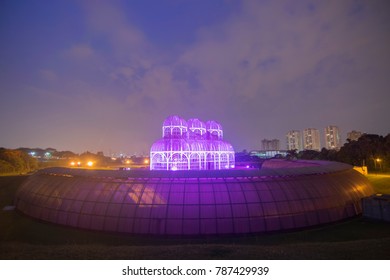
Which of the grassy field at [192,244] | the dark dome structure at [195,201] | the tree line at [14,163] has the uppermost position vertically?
the tree line at [14,163]

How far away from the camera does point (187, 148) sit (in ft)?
181

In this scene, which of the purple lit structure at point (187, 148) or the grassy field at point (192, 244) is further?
the purple lit structure at point (187, 148)

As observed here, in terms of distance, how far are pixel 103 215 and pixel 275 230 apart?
2199 centimetres

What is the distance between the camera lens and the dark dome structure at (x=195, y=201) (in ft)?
101

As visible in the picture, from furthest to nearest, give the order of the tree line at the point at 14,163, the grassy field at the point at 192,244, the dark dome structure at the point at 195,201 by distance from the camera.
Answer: the tree line at the point at 14,163 → the dark dome structure at the point at 195,201 → the grassy field at the point at 192,244

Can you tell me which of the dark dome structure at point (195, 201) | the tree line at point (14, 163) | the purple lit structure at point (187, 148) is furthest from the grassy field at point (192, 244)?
the tree line at point (14, 163)

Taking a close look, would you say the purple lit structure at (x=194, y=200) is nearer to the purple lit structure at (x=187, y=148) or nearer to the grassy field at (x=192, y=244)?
the grassy field at (x=192, y=244)

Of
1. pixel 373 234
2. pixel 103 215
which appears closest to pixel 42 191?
pixel 103 215

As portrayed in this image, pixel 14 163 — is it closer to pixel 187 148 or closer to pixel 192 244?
pixel 187 148

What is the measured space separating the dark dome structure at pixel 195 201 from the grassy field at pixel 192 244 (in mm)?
1273

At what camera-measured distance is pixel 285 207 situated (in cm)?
3275

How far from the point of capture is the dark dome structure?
30.8 meters

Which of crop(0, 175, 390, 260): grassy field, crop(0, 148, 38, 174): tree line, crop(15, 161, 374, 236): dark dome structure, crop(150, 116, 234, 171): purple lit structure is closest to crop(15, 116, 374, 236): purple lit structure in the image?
crop(15, 161, 374, 236): dark dome structure

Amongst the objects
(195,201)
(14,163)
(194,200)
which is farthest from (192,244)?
(14,163)
